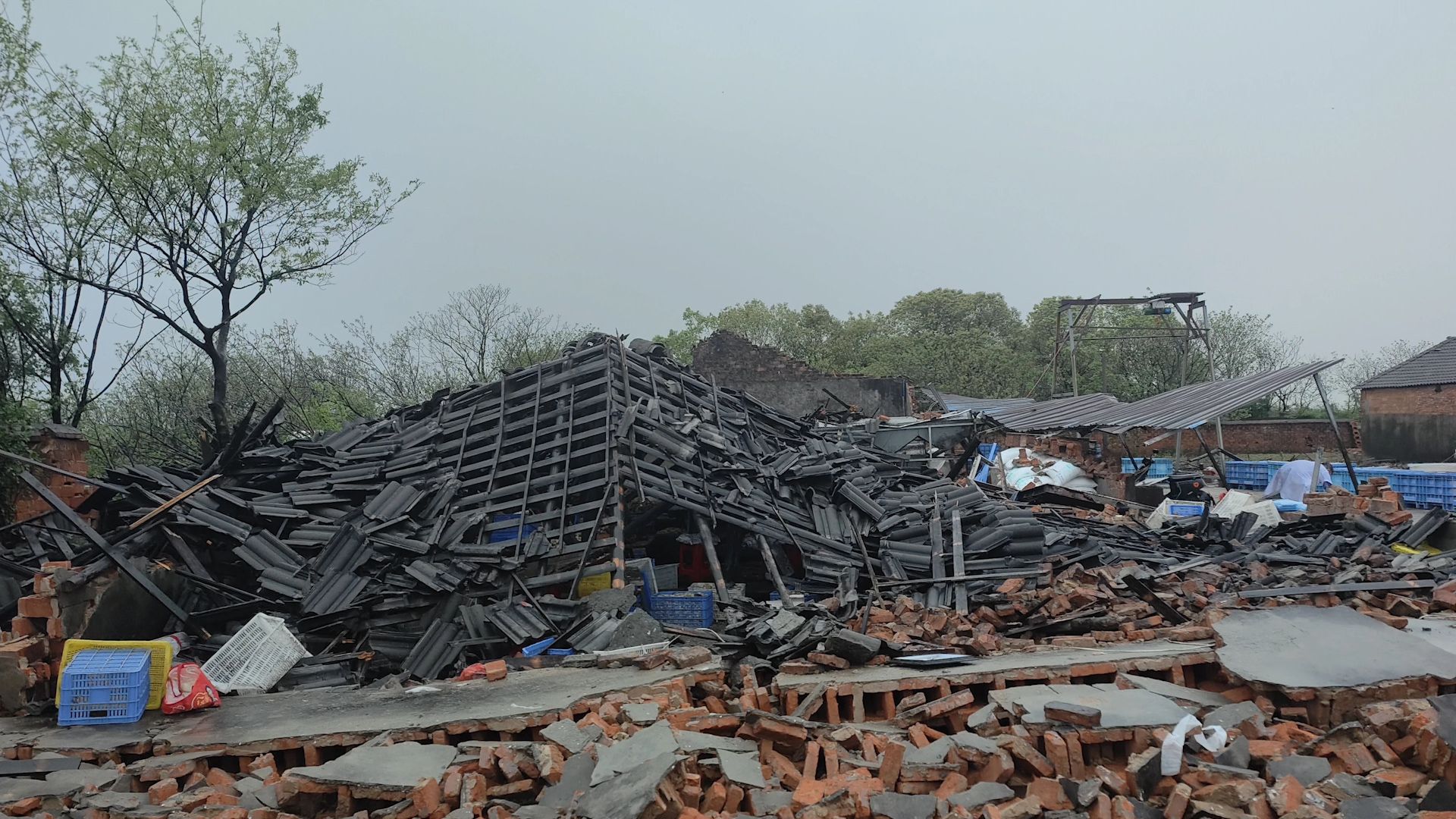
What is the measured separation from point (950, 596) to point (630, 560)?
3.64 meters

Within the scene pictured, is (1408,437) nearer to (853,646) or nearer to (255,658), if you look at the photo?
(853,646)

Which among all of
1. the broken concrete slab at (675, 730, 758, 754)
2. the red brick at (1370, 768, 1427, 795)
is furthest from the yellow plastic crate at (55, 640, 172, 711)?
the red brick at (1370, 768, 1427, 795)

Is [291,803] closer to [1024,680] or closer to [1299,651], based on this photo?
[1024,680]

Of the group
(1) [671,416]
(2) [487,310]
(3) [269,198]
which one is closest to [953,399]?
(2) [487,310]

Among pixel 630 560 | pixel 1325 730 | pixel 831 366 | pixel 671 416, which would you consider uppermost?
pixel 831 366

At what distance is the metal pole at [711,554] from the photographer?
373 inches

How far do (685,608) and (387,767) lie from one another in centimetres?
431

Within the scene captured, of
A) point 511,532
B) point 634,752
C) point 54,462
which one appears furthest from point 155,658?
point 54,462

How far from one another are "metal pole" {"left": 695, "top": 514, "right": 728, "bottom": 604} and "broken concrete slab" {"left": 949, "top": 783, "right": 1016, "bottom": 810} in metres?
4.96

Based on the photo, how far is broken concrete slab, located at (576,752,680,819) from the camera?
414 centimetres

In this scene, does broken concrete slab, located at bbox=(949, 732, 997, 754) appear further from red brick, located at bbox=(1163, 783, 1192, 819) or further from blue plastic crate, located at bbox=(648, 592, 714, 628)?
blue plastic crate, located at bbox=(648, 592, 714, 628)

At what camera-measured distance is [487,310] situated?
3038 centimetres

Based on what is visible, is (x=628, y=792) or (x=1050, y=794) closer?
→ (x=628, y=792)

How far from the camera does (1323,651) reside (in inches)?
244
